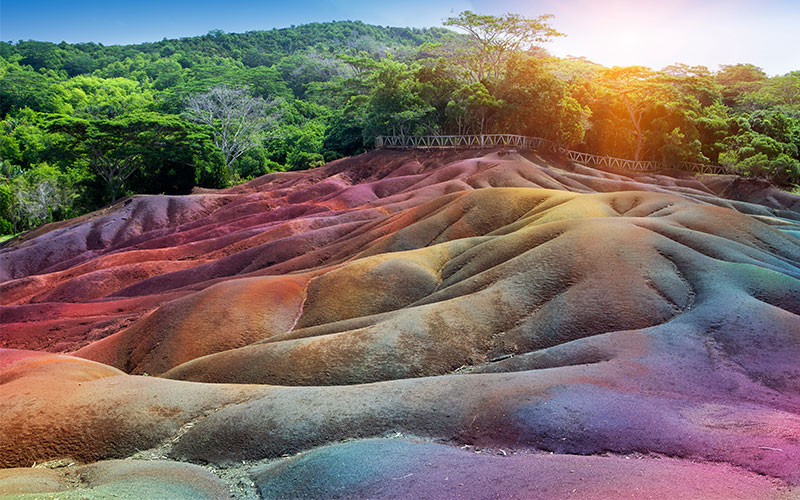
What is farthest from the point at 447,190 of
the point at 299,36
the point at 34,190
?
the point at 299,36

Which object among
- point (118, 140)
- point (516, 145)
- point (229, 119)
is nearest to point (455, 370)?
point (516, 145)

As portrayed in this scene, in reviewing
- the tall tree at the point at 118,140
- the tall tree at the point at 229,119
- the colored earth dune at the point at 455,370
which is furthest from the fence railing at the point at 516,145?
the colored earth dune at the point at 455,370

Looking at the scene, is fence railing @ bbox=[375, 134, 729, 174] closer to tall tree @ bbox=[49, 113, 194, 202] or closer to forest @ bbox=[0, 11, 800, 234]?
forest @ bbox=[0, 11, 800, 234]

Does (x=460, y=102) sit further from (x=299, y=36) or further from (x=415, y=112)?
(x=299, y=36)

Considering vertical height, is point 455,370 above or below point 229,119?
below

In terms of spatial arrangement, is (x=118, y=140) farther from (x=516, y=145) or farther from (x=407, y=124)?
(x=516, y=145)

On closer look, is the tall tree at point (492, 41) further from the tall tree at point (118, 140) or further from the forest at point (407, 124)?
the tall tree at point (118, 140)
